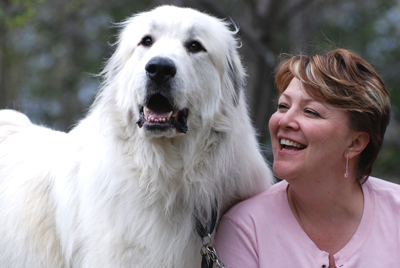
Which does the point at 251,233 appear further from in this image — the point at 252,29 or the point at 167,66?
the point at 252,29

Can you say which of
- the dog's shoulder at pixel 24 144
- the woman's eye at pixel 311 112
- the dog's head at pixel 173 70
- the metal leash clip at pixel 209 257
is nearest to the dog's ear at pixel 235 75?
the dog's head at pixel 173 70

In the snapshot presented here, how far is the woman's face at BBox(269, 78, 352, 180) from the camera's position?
2.29 metres

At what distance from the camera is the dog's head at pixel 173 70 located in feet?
7.60

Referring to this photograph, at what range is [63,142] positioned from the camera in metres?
2.91

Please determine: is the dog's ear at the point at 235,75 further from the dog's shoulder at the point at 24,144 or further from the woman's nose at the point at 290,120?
the dog's shoulder at the point at 24,144

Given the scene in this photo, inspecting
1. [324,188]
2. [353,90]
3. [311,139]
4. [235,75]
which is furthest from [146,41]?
[324,188]

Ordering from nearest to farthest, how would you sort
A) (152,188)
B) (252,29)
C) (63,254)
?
1. (152,188)
2. (63,254)
3. (252,29)

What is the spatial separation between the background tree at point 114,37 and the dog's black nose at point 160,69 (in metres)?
4.45

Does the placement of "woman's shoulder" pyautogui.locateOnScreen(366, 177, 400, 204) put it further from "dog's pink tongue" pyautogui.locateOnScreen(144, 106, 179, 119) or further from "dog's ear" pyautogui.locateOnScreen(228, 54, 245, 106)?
"dog's pink tongue" pyautogui.locateOnScreen(144, 106, 179, 119)

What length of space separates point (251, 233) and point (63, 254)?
1181 millimetres

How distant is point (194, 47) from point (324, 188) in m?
1.15

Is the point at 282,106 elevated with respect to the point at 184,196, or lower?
elevated

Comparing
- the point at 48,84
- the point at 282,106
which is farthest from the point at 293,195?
the point at 48,84

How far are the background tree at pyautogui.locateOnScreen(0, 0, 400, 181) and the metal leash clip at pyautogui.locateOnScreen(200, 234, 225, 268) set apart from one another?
15.2 feet
